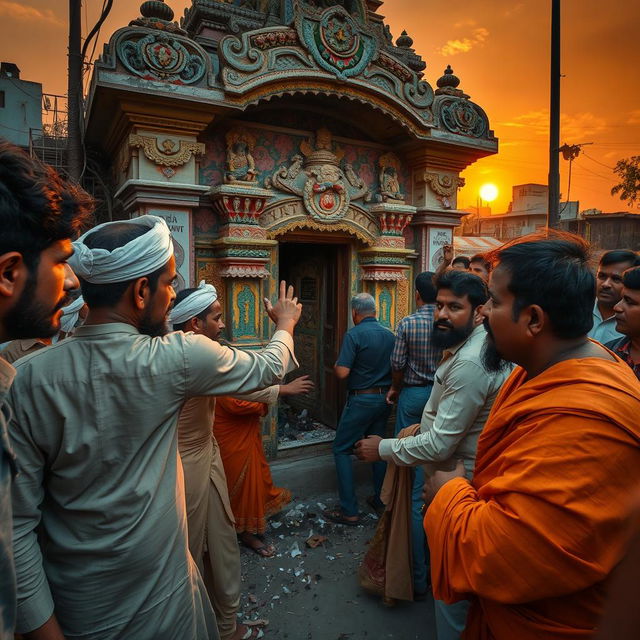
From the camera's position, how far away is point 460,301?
267 centimetres

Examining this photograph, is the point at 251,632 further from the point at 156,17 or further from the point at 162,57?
the point at 156,17

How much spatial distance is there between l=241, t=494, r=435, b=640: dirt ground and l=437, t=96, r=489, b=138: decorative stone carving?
4.55 metres

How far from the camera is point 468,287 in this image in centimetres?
268

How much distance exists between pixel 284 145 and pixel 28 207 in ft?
13.0

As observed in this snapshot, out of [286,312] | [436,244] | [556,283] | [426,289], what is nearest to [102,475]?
[286,312]

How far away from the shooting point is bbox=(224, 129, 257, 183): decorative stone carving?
14.0ft

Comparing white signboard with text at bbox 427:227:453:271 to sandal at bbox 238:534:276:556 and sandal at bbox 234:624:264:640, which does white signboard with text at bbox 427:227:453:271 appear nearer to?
sandal at bbox 238:534:276:556

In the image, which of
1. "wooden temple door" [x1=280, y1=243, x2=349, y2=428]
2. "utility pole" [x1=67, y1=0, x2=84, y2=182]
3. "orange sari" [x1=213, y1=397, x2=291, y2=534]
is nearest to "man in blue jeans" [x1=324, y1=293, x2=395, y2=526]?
"orange sari" [x1=213, y1=397, x2=291, y2=534]

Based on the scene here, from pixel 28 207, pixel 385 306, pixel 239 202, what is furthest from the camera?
pixel 385 306

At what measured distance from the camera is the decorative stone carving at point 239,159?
4254 mm

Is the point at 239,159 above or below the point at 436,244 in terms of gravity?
above

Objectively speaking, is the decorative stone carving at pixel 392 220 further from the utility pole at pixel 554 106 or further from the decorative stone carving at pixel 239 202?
the utility pole at pixel 554 106

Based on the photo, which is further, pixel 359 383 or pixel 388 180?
pixel 388 180

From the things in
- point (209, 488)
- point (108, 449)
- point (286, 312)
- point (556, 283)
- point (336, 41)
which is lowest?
point (209, 488)
